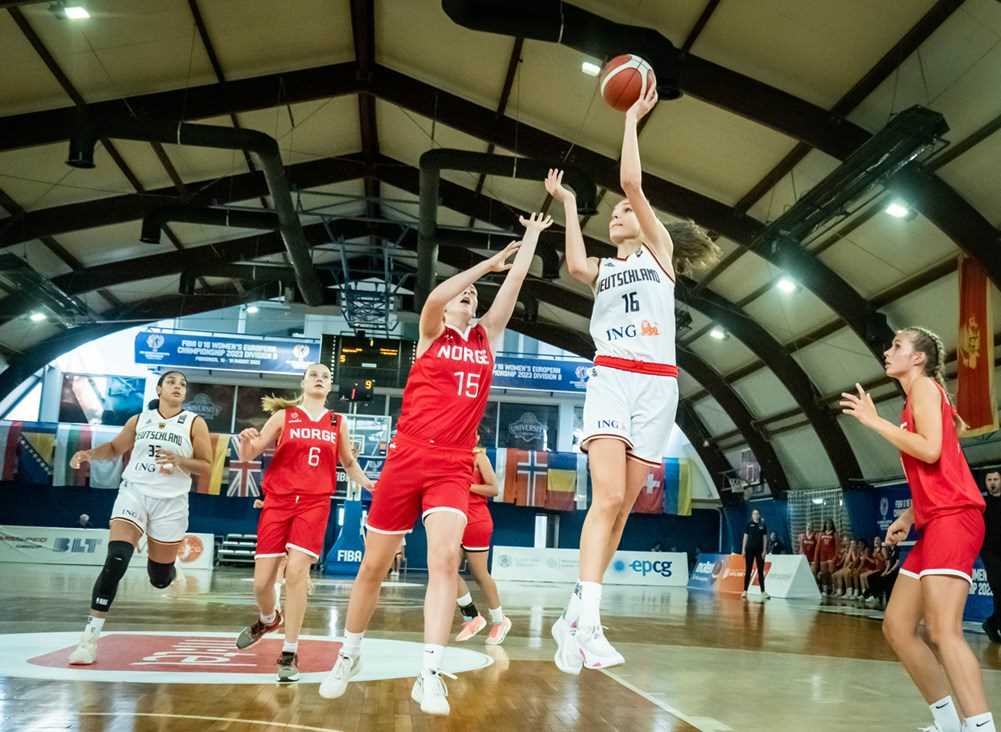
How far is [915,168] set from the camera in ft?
42.3

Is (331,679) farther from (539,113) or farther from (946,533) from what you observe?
(539,113)

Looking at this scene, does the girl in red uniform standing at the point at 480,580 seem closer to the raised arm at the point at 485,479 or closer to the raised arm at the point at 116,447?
the raised arm at the point at 485,479

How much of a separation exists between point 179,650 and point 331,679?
229cm

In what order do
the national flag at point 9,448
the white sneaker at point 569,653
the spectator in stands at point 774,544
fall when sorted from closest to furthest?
the white sneaker at point 569,653, the spectator in stands at point 774,544, the national flag at point 9,448

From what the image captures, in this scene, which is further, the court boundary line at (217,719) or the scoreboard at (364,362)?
the scoreboard at (364,362)

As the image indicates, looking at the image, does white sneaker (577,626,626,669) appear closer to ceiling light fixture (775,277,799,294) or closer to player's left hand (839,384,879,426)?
player's left hand (839,384,879,426)

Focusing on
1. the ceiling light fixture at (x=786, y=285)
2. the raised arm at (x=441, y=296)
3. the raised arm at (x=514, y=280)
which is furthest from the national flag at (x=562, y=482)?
the raised arm at (x=441, y=296)

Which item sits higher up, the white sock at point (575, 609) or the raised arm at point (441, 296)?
the raised arm at point (441, 296)

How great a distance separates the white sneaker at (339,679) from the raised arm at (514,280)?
1679mm

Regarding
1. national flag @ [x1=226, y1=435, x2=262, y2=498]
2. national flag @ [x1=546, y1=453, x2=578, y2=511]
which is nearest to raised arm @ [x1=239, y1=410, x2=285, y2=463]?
national flag @ [x1=226, y1=435, x2=262, y2=498]

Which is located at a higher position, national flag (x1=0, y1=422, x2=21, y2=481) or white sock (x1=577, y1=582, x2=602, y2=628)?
national flag (x1=0, y1=422, x2=21, y2=481)

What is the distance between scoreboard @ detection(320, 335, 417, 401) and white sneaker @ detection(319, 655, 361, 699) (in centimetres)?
1534

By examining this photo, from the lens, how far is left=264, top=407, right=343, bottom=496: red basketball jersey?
5625 mm

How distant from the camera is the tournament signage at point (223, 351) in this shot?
85.7ft
